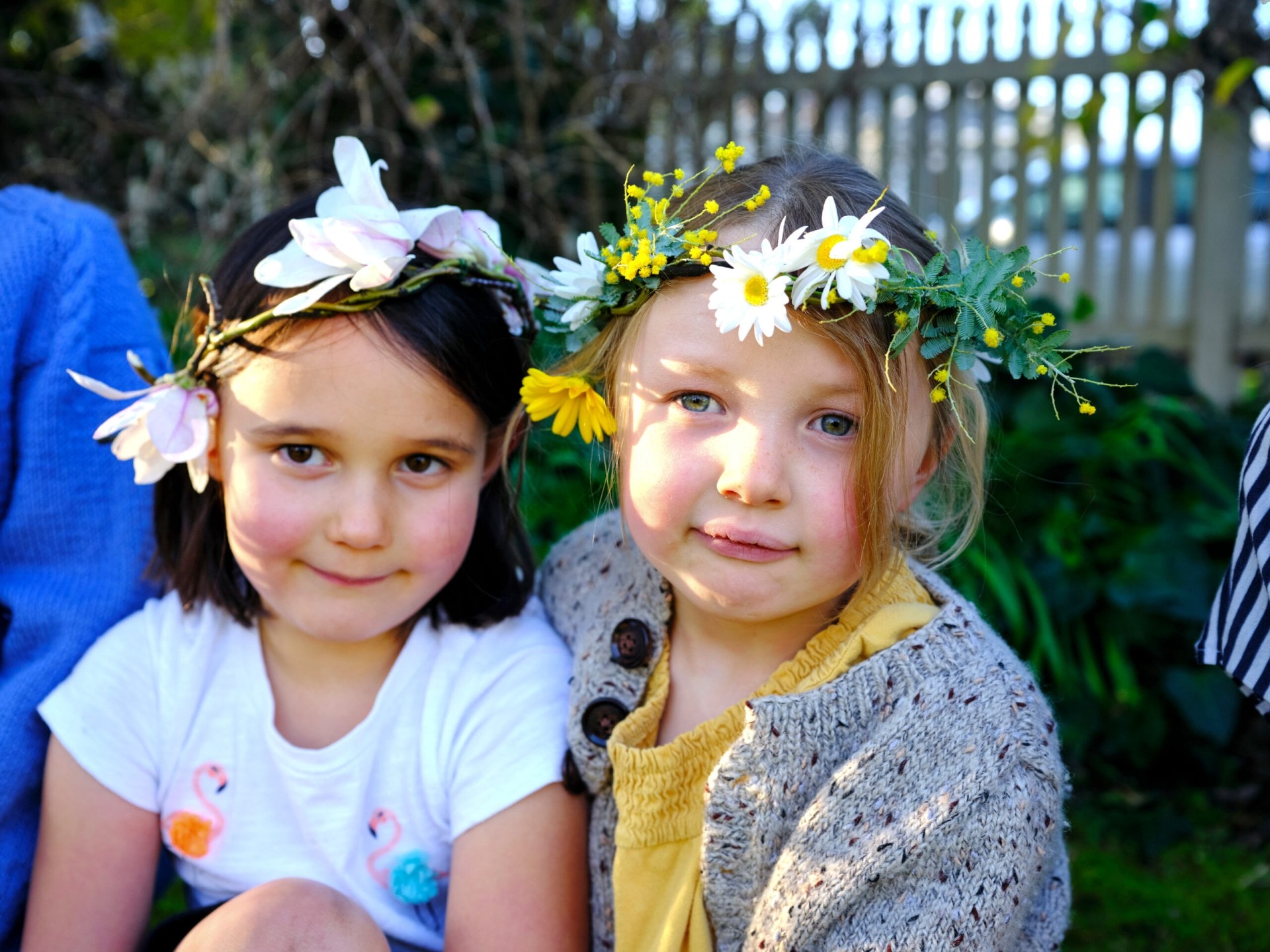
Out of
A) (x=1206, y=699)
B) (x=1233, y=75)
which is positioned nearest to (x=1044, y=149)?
(x=1233, y=75)

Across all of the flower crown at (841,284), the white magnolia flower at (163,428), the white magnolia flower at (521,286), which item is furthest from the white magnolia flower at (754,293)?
the white magnolia flower at (163,428)

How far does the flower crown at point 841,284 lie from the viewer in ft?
4.23

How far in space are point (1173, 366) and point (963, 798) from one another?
2.88 m

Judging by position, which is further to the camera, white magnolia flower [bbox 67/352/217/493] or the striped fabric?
white magnolia flower [bbox 67/352/217/493]

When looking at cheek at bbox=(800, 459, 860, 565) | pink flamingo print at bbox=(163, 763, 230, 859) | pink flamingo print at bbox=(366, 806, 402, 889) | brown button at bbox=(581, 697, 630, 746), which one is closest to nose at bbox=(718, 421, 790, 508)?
cheek at bbox=(800, 459, 860, 565)

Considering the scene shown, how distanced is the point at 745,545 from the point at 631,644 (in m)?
0.31

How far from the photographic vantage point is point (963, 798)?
1.31m

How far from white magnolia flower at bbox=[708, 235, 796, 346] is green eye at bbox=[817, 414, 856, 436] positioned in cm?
14

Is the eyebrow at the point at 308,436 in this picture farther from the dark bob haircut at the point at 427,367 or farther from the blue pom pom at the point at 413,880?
the blue pom pom at the point at 413,880

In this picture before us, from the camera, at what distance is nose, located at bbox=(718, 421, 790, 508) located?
1.31 metres

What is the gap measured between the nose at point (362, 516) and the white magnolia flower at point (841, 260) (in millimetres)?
625

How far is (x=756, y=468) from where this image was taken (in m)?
1.31

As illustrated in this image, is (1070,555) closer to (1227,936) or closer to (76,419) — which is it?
(1227,936)

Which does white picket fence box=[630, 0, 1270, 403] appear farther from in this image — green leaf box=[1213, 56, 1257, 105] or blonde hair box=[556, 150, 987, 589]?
blonde hair box=[556, 150, 987, 589]
